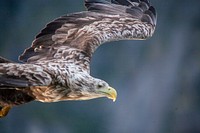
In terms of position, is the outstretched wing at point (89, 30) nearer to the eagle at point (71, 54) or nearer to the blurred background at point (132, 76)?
the eagle at point (71, 54)

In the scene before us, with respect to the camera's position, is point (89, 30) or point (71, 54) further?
point (89, 30)

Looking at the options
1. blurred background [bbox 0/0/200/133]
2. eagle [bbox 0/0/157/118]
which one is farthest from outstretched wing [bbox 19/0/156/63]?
blurred background [bbox 0/0/200/133]

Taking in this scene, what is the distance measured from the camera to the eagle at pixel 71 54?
3.80m

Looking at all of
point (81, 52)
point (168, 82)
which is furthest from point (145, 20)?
point (168, 82)

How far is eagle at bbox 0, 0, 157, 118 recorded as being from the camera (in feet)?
12.5

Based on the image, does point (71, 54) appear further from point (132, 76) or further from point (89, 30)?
point (132, 76)

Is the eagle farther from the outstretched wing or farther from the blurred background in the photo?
the blurred background

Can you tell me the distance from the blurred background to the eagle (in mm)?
869

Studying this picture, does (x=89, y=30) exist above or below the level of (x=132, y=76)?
above

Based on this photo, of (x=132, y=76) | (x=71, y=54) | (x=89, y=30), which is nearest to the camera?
(x=71, y=54)

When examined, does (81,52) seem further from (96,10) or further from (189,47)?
(189,47)

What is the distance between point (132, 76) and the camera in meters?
5.94

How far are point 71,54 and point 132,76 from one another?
5.53ft

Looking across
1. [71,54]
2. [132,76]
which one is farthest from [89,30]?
[132,76]
